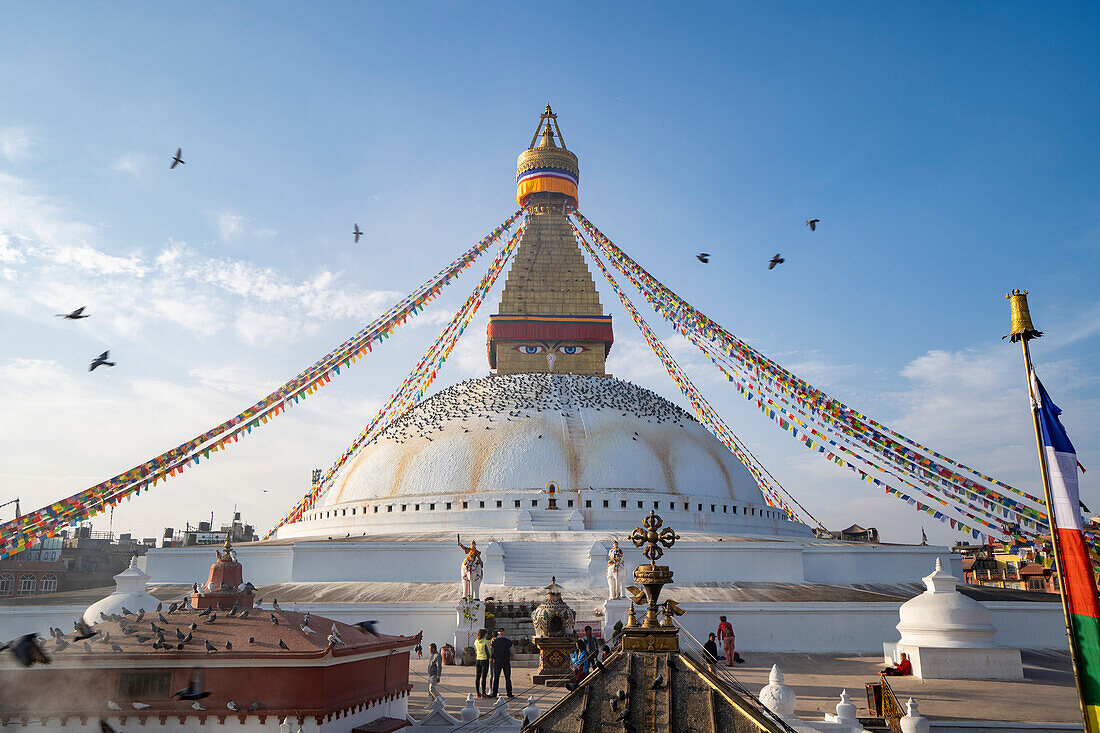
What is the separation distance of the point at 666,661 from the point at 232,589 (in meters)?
5.93

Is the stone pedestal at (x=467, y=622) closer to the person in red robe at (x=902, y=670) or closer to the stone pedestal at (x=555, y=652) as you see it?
the stone pedestal at (x=555, y=652)

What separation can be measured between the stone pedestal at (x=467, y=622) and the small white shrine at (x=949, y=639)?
791cm

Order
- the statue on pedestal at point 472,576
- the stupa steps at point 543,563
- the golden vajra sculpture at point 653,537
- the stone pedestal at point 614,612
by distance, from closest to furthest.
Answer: the golden vajra sculpture at point 653,537
the stone pedestal at point 614,612
the statue on pedestal at point 472,576
the stupa steps at point 543,563

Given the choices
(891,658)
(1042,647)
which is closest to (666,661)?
(891,658)

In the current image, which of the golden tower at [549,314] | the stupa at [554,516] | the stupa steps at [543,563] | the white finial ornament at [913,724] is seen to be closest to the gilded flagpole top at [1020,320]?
the white finial ornament at [913,724]

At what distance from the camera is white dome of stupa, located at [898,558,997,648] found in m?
13.5

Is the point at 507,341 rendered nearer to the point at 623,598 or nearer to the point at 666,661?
the point at 623,598

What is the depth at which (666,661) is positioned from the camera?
4.21 m

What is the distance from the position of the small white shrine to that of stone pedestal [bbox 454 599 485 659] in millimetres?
7909

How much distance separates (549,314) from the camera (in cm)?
3262

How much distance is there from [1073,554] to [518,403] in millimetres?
20683

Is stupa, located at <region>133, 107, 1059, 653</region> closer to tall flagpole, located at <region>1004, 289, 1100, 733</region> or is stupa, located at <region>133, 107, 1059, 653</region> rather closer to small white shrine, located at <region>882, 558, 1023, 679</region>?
small white shrine, located at <region>882, 558, 1023, 679</region>

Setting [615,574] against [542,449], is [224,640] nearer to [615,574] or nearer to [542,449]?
[615,574]

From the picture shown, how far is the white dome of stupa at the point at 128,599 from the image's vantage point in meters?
13.7
